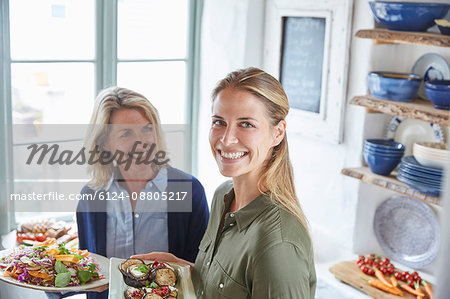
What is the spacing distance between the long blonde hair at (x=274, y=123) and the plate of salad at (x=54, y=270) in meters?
0.76

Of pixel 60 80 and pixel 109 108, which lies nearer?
pixel 109 108

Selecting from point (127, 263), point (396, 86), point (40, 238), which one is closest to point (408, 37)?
point (396, 86)

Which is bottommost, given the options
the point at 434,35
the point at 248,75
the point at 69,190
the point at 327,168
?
the point at 69,190

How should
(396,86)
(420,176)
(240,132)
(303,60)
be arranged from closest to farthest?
(240,132) < (420,176) < (396,86) < (303,60)

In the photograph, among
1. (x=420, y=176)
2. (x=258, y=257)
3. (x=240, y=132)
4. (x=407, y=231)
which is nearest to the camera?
(x=258, y=257)

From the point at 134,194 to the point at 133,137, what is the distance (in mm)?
229

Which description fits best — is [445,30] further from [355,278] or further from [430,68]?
[355,278]

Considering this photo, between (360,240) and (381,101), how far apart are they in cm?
81

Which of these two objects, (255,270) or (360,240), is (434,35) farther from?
(255,270)

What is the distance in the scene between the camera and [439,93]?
221 centimetres

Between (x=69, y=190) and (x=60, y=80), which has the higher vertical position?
(x=60, y=80)

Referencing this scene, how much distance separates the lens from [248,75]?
1.37 meters

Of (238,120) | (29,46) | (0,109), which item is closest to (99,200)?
(238,120)

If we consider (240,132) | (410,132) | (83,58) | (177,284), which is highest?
(83,58)
